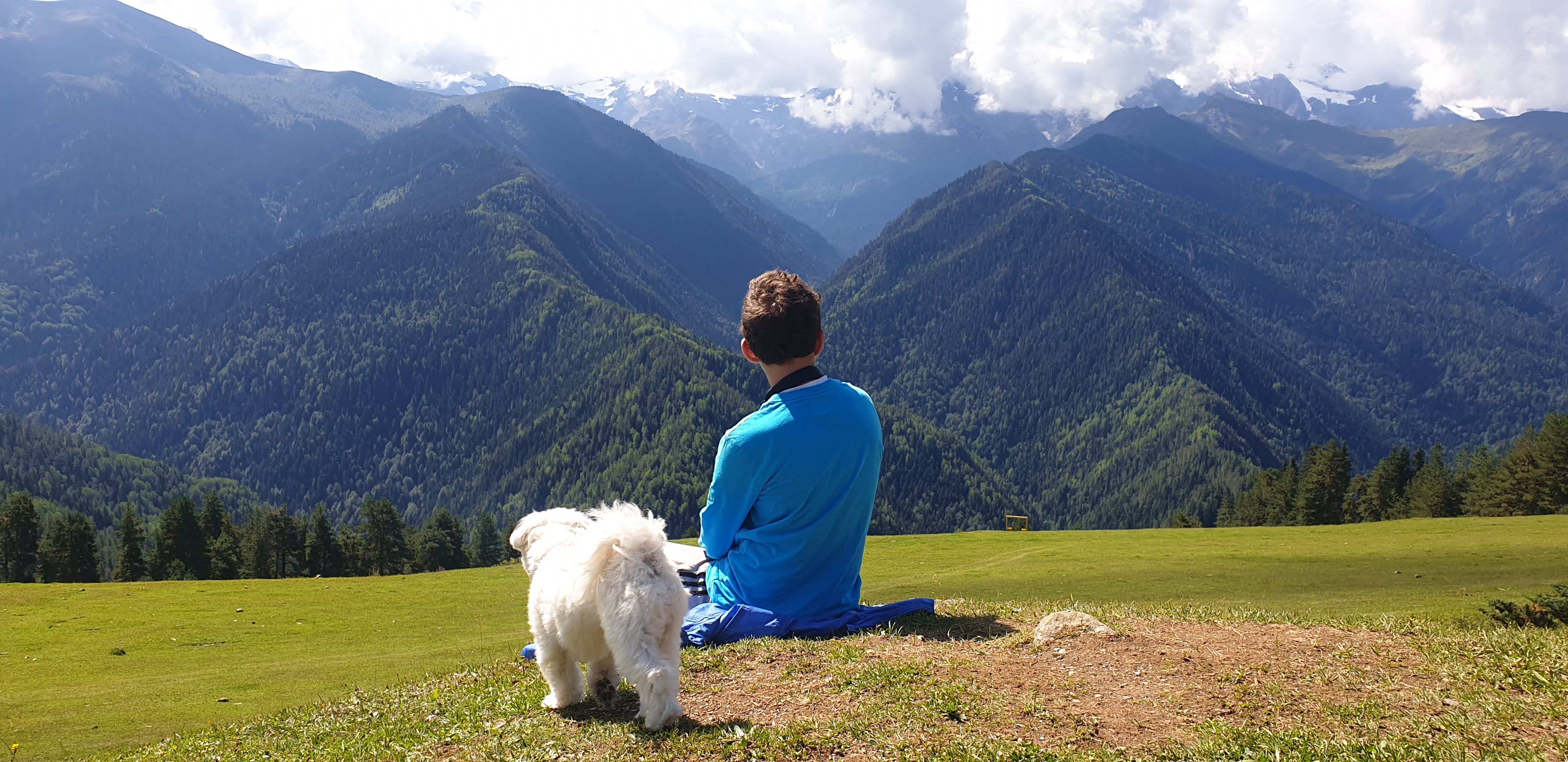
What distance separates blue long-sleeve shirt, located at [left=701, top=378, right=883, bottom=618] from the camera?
8.05 metres

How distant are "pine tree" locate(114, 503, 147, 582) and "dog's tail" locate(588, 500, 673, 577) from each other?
69315 millimetres

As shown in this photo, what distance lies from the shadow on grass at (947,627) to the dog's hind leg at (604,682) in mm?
3038

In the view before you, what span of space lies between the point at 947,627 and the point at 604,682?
13.0 feet

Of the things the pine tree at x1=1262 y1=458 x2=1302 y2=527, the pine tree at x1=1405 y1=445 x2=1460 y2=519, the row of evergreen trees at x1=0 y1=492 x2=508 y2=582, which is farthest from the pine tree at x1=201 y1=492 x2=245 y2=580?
the pine tree at x1=1405 y1=445 x2=1460 y2=519

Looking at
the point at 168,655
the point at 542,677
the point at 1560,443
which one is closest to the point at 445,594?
the point at 168,655

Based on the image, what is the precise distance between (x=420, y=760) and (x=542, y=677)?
6.84 feet

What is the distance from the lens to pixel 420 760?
7020 millimetres

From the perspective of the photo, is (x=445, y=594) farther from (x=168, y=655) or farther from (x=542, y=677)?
(x=542, y=677)

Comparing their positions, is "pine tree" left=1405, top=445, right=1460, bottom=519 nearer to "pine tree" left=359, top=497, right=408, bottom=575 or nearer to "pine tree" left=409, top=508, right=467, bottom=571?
"pine tree" left=409, top=508, right=467, bottom=571

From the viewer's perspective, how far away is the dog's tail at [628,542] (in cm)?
675

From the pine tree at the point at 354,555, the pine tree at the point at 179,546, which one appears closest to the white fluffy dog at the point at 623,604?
the pine tree at the point at 179,546

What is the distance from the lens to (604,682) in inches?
309

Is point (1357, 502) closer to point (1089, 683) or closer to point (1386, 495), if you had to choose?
point (1386, 495)

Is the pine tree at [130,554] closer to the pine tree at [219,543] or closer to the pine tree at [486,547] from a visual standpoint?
the pine tree at [219,543]
